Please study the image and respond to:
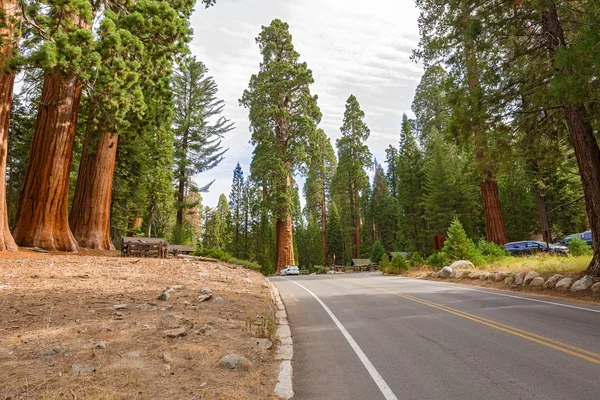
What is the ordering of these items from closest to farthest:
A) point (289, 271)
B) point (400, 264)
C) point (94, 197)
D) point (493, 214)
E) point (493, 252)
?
point (94, 197)
point (493, 252)
point (493, 214)
point (400, 264)
point (289, 271)

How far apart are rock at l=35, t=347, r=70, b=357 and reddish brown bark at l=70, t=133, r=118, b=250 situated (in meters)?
12.5

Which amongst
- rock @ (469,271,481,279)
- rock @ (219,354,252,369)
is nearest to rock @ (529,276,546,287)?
rock @ (469,271,481,279)

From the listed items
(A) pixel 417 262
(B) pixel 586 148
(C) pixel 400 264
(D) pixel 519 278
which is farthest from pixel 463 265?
(B) pixel 586 148

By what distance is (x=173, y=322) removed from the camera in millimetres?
6004

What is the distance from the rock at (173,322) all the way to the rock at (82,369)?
189 cm

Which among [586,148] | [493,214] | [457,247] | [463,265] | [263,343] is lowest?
[263,343]

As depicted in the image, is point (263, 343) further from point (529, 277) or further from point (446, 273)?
point (446, 273)

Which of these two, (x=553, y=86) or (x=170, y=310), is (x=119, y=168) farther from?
(x=553, y=86)

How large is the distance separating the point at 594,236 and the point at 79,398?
45.3 feet

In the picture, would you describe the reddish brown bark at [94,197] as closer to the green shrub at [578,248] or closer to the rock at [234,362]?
the rock at [234,362]

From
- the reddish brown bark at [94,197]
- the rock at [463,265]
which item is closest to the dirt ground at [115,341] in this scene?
the reddish brown bark at [94,197]

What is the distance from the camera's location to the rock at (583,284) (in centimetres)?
1041

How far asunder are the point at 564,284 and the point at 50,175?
1781 centimetres

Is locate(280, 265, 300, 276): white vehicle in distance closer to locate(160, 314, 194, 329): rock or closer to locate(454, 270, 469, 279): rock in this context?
locate(454, 270, 469, 279): rock
